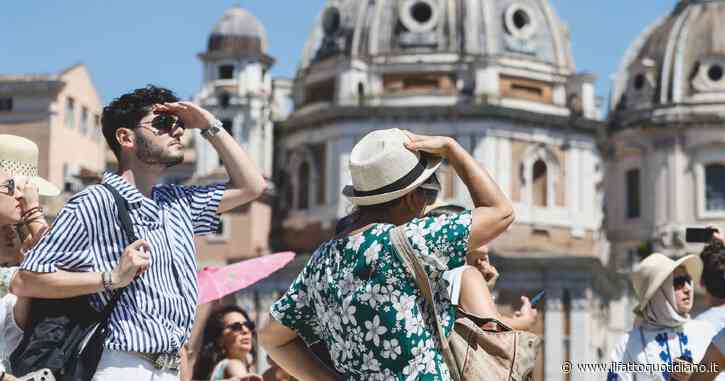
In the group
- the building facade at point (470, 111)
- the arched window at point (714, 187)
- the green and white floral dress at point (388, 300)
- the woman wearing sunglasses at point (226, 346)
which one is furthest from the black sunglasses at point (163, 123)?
the arched window at point (714, 187)

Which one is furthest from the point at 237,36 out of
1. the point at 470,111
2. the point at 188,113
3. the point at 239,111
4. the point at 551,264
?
the point at 188,113

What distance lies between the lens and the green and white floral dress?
4.83 metres

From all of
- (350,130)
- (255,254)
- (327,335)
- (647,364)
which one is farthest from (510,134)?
(327,335)

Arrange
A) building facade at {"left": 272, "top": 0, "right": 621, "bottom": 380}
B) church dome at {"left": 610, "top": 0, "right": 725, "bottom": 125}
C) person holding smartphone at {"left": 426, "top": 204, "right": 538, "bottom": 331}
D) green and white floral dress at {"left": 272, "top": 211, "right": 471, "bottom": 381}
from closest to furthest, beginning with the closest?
green and white floral dress at {"left": 272, "top": 211, "right": 471, "bottom": 381}, person holding smartphone at {"left": 426, "top": 204, "right": 538, "bottom": 331}, building facade at {"left": 272, "top": 0, "right": 621, "bottom": 380}, church dome at {"left": 610, "top": 0, "right": 725, "bottom": 125}

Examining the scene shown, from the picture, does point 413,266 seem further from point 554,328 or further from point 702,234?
point 554,328

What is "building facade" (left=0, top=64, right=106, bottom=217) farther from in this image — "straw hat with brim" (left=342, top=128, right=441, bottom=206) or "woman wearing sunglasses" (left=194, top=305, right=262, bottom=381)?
"straw hat with brim" (left=342, top=128, right=441, bottom=206)

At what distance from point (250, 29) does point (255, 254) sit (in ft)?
24.9

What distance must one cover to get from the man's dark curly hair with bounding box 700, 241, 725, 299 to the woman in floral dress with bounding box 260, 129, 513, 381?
246cm

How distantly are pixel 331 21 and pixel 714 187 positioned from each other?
14161mm

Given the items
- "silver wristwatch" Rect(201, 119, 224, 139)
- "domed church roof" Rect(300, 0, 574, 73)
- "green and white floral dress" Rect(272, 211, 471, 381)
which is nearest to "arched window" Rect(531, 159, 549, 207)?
"domed church roof" Rect(300, 0, 574, 73)

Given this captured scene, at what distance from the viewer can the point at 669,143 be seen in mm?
47281

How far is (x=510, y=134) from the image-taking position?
40.8 meters

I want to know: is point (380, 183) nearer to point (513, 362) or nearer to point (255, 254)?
point (513, 362)

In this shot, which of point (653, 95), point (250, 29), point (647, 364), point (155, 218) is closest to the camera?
point (155, 218)
